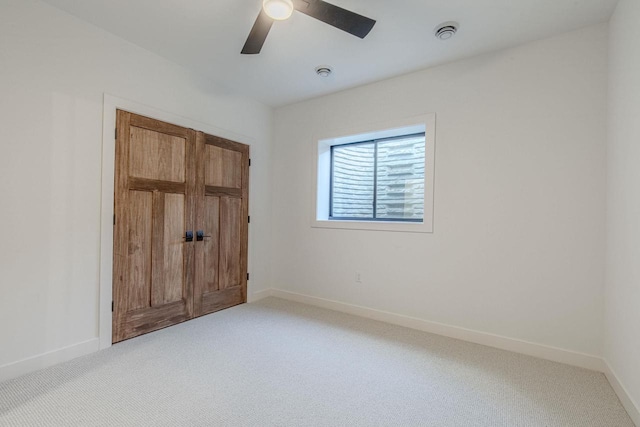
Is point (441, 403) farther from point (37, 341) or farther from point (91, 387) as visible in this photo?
point (37, 341)

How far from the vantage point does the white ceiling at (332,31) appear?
7.26ft

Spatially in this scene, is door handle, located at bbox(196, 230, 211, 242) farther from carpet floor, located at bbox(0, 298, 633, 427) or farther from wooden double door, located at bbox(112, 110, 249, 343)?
carpet floor, located at bbox(0, 298, 633, 427)

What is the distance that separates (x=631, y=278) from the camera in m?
1.85

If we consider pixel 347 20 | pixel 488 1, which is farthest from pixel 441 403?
pixel 488 1

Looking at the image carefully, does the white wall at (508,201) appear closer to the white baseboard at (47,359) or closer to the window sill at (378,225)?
the window sill at (378,225)

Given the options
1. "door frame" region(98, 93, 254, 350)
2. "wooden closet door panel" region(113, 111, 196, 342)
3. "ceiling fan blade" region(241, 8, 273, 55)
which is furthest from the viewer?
"wooden closet door panel" region(113, 111, 196, 342)

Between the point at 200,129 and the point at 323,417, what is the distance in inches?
121

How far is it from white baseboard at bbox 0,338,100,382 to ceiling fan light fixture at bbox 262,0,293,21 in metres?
2.96

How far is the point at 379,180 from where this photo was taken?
148 inches

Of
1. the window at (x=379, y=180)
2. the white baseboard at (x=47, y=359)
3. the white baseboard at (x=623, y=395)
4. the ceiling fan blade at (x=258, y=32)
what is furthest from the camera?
the window at (x=379, y=180)

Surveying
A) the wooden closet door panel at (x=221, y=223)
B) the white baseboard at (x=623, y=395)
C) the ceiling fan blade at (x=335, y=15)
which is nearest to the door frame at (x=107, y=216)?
the wooden closet door panel at (x=221, y=223)

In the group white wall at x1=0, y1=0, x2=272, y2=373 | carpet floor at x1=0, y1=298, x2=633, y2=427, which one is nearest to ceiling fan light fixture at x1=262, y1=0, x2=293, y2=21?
white wall at x1=0, y1=0, x2=272, y2=373

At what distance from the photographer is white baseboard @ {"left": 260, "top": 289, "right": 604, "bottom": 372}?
2.40m

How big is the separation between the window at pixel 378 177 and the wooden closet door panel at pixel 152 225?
165 centimetres
